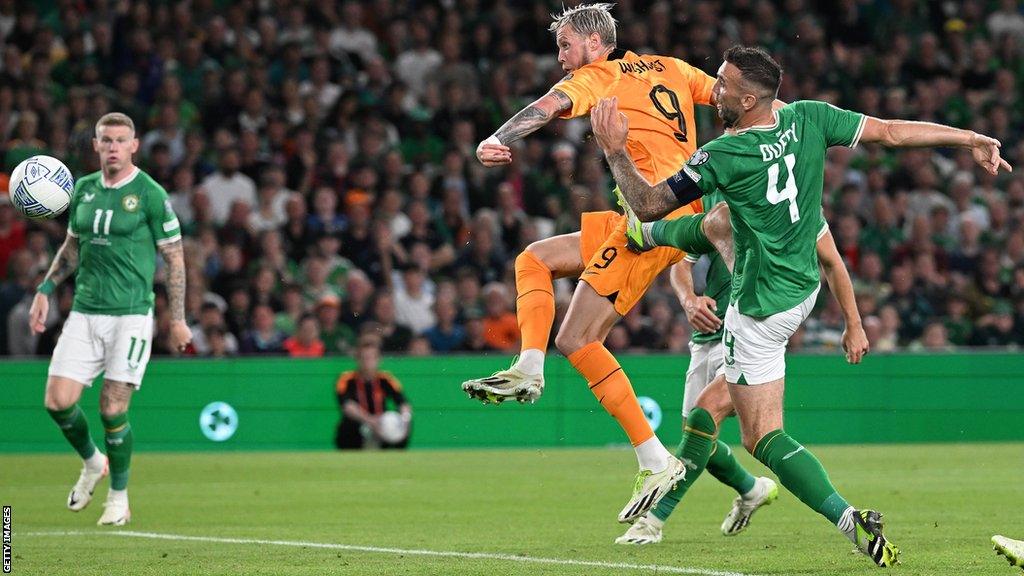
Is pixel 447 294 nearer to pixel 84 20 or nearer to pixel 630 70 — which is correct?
pixel 84 20

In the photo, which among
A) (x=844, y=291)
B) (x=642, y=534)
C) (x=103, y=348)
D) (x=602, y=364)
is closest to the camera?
(x=844, y=291)

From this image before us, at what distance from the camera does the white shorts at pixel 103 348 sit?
36.4 feet

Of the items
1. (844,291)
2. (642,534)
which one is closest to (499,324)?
(642,534)

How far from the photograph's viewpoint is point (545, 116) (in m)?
8.49

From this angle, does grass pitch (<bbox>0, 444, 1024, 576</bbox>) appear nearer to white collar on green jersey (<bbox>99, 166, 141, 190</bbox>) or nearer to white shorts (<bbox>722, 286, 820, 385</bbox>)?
white shorts (<bbox>722, 286, 820, 385</bbox>)

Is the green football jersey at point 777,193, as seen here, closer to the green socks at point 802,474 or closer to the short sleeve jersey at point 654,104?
the green socks at point 802,474

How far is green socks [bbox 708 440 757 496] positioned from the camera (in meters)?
9.37

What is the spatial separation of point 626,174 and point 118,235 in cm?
502

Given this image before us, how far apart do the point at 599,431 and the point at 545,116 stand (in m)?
10.8

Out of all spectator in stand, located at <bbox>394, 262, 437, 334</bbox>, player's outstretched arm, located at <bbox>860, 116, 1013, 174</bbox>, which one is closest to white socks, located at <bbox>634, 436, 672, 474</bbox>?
player's outstretched arm, located at <bbox>860, 116, 1013, 174</bbox>

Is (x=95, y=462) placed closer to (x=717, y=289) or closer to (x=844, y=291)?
(x=717, y=289)

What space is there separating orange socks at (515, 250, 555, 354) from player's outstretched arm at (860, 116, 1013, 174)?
104 inches

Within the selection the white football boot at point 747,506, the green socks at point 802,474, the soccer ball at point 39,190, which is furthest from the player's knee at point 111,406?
the green socks at point 802,474

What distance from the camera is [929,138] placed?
7.52 metres
